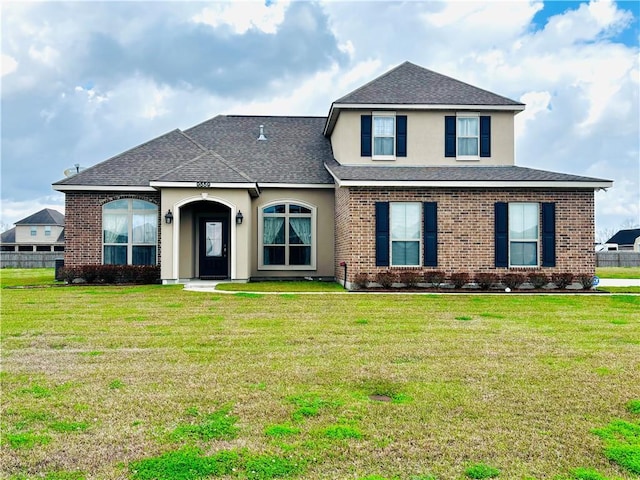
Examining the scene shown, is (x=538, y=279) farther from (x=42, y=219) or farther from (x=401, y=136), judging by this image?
(x=42, y=219)

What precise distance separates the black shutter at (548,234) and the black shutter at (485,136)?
119 inches

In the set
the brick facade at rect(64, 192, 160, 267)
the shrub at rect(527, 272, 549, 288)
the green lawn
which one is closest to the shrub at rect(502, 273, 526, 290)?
the shrub at rect(527, 272, 549, 288)

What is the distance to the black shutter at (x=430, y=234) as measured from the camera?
14.7m

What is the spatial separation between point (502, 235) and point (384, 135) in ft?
17.3

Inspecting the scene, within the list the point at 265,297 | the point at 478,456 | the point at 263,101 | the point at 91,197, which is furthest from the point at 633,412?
the point at 263,101

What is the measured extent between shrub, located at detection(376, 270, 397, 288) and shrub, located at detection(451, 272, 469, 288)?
1772 mm

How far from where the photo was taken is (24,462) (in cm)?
329

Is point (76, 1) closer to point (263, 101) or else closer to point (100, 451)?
point (100, 451)

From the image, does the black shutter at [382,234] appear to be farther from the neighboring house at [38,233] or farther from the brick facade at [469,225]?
the neighboring house at [38,233]

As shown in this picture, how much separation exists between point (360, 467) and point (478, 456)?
0.87 m

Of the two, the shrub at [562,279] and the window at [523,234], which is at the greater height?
the window at [523,234]

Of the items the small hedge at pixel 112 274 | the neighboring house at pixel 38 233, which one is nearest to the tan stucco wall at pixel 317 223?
the small hedge at pixel 112 274

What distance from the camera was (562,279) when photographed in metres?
14.6

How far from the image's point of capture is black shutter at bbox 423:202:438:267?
14.7 meters
